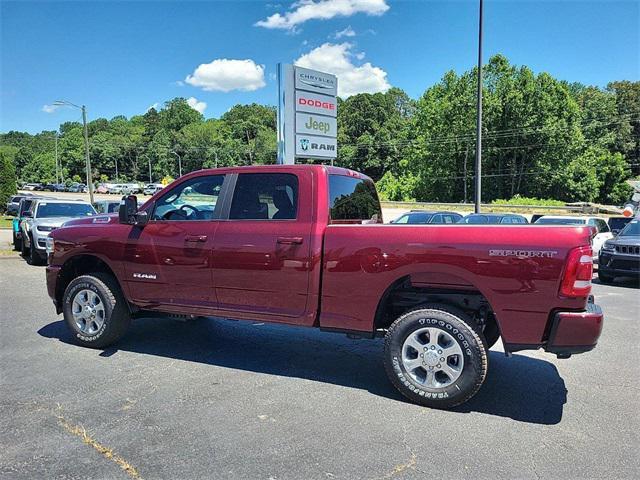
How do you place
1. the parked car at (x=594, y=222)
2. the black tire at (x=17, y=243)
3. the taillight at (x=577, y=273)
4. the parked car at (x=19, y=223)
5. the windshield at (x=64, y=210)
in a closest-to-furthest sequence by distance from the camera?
the taillight at (x=577, y=273) → the parked car at (x=594, y=222) → the windshield at (x=64, y=210) → the parked car at (x=19, y=223) → the black tire at (x=17, y=243)

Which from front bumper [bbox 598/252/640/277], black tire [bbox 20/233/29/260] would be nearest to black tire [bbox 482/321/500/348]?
front bumper [bbox 598/252/640/277]

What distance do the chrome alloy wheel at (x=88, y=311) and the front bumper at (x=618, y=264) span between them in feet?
36.1

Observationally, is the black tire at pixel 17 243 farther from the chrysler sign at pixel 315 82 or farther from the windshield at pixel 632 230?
the windshield at pixel 632 230

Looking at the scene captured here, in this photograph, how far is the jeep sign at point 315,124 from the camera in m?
18.8

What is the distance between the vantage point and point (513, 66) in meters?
55.8

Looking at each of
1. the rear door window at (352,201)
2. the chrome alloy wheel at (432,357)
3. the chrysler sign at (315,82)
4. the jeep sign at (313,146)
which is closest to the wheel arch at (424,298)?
the chrome alloy wheel at (432,357)

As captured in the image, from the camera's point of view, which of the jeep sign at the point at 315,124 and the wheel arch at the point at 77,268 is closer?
the wheel arch at the point at 77,268

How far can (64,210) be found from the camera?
1423 cm

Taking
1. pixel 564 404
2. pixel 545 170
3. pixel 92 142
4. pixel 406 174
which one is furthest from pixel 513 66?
pixel 92 142

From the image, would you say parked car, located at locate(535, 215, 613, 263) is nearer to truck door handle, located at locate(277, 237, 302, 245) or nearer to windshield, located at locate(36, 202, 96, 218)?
truck door handle, located at locate(277, 237, 302, 245)

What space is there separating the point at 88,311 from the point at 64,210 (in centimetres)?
→ 1030

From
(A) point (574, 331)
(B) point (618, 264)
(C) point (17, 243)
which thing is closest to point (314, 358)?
(A) point (574, 331)

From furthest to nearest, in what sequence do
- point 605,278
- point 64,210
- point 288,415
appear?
point 64,210, point 605,278, point 288,415

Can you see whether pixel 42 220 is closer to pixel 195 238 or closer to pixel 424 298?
pixel 195 238
